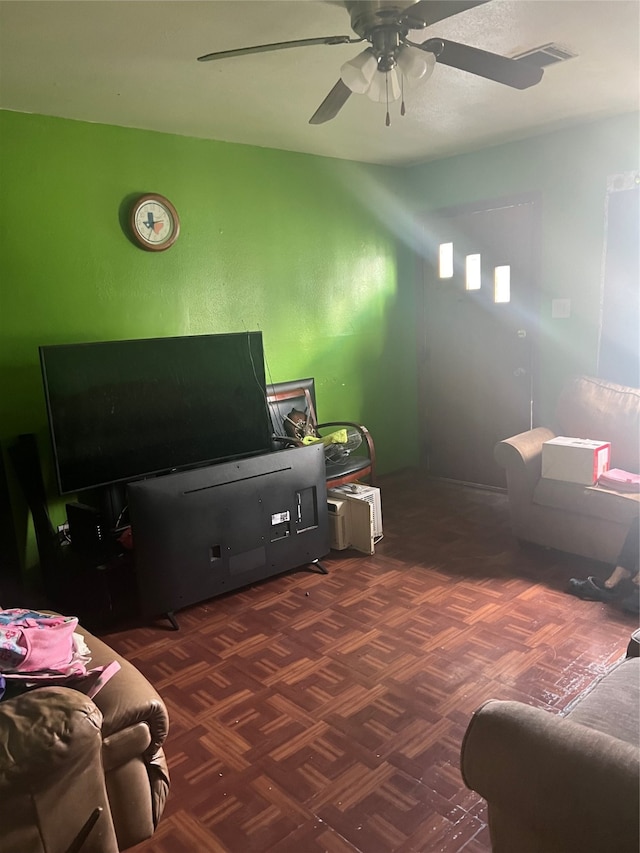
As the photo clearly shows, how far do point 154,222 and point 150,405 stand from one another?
3.56 ft

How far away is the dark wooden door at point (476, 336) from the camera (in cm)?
433

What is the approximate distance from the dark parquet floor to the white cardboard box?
480 mm

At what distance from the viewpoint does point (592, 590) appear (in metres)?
2.93

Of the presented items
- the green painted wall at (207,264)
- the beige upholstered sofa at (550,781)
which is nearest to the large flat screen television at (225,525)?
the green painted wall at (207,264)

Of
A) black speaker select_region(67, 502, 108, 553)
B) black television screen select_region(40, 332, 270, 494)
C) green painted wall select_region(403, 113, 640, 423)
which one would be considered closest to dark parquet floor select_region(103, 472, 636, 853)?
black speaker select_region(67, 502, 108, 553)

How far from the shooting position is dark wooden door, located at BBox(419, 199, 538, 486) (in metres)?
4.33

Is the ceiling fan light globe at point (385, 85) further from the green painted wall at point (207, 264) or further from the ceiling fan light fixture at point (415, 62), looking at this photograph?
the green painted wall at point (207, 264)

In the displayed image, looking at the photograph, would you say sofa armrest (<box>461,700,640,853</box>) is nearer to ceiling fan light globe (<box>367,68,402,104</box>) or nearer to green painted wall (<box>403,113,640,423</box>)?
ceiling fan light globe (<box>367,68,402,104</box>)

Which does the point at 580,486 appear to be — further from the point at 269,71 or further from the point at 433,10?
the point at 269,71

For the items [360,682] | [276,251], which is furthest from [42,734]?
[276,251]

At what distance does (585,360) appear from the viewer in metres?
4.07

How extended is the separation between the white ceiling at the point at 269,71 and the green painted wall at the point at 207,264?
7.6 inches

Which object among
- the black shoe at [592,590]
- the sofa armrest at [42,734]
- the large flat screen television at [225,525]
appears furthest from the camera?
the black shoe at [592,590]

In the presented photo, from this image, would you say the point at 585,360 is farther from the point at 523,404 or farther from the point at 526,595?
the point at 526,595
